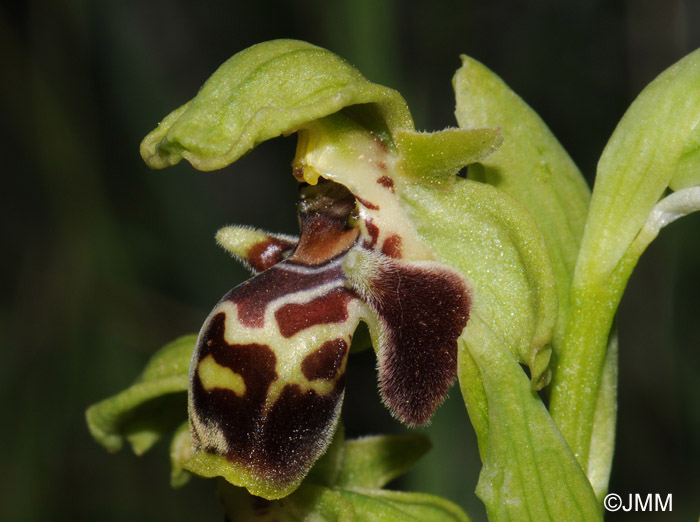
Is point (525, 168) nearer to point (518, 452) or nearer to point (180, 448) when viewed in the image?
point (518, 452)

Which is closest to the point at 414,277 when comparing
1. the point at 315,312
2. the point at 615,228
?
the point at 315,312

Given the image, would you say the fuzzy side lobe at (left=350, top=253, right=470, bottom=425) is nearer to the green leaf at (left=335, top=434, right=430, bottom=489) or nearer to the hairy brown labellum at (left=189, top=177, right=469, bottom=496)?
the hairy brown labellum at (left=189, top=177, right=469, bottom=496)

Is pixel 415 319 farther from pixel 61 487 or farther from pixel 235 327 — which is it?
pixel 61 487

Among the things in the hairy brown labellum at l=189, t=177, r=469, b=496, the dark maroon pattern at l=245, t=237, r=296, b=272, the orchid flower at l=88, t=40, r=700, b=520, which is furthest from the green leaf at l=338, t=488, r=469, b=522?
the dark maroon pattern at l=245, t=237, r=296, b=272

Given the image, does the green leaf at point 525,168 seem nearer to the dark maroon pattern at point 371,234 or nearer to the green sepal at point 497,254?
the green sepal at point 497,254

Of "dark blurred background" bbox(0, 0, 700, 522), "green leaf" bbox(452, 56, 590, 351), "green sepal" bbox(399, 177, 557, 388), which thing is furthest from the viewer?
"dark blurred background" bbox(0, 0, 700, 522)

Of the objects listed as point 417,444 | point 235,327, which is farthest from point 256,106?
point 417,444
